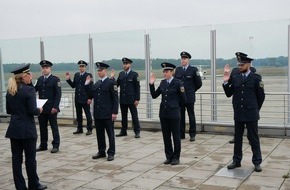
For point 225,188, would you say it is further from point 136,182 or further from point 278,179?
point 136,182

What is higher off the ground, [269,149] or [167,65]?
[167,65]

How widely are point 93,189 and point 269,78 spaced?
17.9 feet

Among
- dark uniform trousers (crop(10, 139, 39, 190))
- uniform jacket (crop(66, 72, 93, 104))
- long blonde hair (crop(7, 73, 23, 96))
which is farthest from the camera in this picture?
uniform jacket (crop(66, 72, 93, 104))

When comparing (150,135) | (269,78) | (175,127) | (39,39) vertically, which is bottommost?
(150,135)

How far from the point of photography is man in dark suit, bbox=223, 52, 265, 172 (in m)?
5.89

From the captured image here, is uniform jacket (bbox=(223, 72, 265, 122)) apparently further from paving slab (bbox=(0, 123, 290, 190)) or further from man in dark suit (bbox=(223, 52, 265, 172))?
paving slab (bbox=(0, 123, 290, 190))

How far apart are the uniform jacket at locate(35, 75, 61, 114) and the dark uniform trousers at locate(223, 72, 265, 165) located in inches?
136

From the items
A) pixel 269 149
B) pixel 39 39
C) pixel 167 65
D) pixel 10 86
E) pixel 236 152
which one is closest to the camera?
pixel 10 86

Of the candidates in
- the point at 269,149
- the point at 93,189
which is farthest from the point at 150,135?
the point at 93,189

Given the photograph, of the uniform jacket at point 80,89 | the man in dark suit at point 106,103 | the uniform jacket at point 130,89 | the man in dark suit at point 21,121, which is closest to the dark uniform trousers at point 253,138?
the man in dark suit at point 106,103

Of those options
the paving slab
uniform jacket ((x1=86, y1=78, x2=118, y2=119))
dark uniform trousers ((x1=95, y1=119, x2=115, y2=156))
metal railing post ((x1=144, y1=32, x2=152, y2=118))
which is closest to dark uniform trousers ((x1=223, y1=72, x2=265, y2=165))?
the paving slab

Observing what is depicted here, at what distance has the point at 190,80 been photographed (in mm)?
8461

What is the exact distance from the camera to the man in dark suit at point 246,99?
5.89 meters

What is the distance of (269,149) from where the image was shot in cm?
754
